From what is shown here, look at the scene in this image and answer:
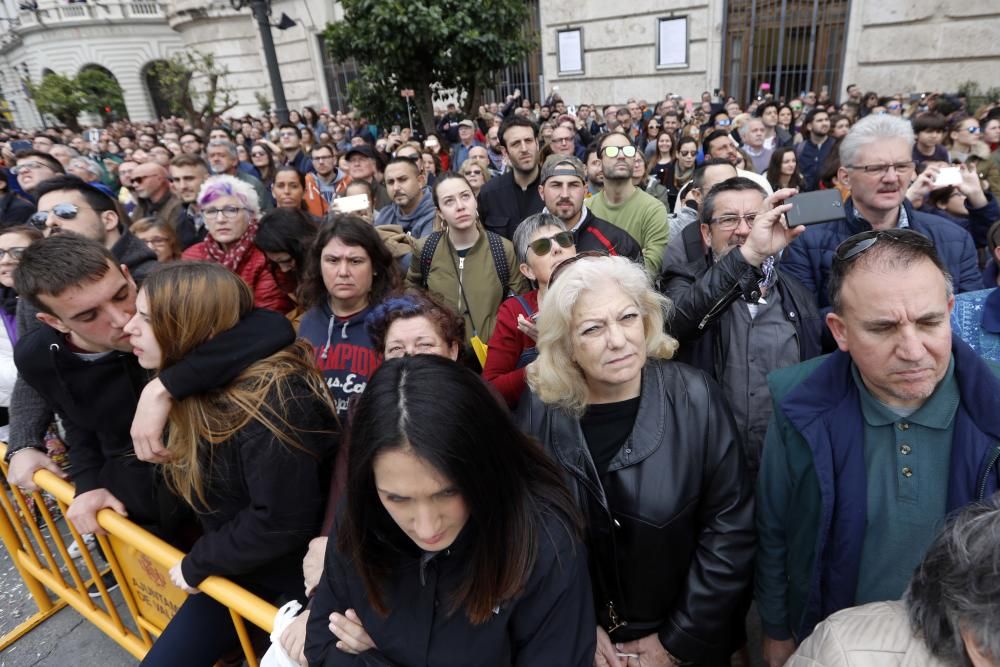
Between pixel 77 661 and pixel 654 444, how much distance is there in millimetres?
2989

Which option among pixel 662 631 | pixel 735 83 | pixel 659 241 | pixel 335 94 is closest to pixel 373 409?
pixel 662 631

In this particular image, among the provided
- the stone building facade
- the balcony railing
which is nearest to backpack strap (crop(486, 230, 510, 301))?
the stone building facade

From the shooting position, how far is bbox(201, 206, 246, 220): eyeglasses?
3512 millimetres

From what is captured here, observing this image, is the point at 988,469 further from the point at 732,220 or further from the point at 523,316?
the point at 523,316

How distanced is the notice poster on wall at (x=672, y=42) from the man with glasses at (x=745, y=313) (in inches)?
637

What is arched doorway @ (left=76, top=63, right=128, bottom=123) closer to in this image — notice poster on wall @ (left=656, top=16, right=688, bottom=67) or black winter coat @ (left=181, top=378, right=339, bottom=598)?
notice poster on wall @ (left=656, top=16, right=688, bottom=67)

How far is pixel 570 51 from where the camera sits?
58.0 ft

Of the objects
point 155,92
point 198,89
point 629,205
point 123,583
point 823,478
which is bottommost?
point 123,583

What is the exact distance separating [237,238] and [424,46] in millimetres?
7661

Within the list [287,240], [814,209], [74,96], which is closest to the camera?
[814,209]

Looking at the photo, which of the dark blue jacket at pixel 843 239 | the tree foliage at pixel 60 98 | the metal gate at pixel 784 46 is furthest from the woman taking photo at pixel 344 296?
the tree foliage at pixel 60 98

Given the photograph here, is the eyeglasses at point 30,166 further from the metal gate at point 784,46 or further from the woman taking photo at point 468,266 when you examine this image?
the metal gate at point 784,46

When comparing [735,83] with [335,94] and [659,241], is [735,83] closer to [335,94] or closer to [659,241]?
[659,241]

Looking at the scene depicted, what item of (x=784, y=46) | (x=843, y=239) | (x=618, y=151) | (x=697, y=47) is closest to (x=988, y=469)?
(x=843, y=239)
